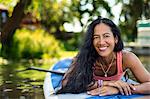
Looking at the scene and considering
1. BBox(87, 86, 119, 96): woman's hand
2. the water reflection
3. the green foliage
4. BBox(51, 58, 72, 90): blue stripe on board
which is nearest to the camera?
BBox(87, 86, 119, 96): woman's hand

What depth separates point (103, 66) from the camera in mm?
4613

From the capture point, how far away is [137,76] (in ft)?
14.6

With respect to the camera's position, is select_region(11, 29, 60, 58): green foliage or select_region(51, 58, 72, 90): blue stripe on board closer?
select_region(51, 58, 72, 90): blue stripe on board

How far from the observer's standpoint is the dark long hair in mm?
4477

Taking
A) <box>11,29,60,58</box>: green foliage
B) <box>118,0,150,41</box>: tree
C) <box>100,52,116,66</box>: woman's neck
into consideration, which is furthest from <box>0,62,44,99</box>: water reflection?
<box>11,29,60,58</box>: green foliage

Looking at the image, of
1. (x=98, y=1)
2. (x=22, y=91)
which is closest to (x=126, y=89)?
(x=22, y=91)

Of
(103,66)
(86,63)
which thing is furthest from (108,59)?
(86,63)

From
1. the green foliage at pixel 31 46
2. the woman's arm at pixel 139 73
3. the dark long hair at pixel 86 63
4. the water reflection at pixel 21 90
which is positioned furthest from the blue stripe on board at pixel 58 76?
the green foliage at pixel 31 46

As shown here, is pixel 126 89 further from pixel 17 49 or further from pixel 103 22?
pixel 17 49

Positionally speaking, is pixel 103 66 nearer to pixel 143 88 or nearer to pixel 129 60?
pixel 129 60

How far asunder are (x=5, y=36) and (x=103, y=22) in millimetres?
8379

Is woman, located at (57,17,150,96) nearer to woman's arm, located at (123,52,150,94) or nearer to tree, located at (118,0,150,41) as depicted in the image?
woman's arm, located at (123,52,150,94)

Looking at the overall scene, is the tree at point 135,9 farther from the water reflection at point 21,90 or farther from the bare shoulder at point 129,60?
the bare shoulder at point 129,60

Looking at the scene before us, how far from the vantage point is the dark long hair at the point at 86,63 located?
448cm
